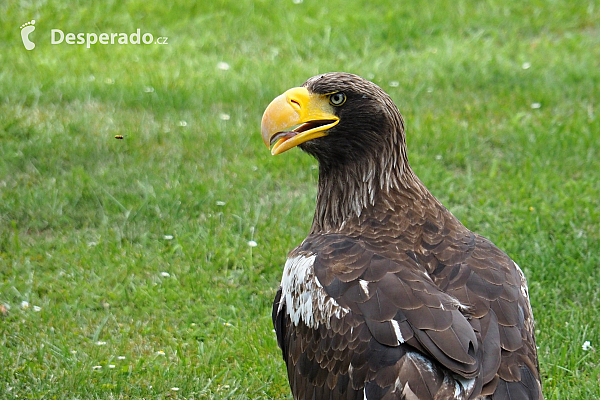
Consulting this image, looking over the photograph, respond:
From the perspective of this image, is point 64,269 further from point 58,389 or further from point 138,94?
point 138,94

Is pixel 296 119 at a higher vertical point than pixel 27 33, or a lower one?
higher

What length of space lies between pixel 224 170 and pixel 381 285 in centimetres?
364

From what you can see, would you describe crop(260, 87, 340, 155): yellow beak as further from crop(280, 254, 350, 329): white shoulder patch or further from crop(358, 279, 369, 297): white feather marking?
crop(358, 279, 369, 297): white feather marking

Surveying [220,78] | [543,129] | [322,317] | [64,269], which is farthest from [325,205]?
[220,78]

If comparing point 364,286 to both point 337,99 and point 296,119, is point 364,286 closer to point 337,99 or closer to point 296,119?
point 296,119

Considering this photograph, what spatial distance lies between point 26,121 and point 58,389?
3.47 metres

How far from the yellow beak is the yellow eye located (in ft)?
0.07

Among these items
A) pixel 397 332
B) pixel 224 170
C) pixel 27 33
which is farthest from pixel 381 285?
pixel 27 33

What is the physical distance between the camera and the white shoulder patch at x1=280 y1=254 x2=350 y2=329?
3549mm

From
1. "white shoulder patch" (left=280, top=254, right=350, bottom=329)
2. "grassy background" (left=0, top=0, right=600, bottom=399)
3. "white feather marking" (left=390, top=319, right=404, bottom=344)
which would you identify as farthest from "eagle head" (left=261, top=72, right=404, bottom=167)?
"grassy background" (left=0, top=0, right=600, bottom=399)

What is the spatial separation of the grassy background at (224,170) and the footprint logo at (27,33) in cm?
8

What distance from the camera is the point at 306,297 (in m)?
3.69

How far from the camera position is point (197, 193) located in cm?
658

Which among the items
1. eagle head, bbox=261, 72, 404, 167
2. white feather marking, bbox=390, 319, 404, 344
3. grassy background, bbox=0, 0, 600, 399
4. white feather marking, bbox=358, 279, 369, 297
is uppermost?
eagle head, bbox=261, 72, 404, 167
